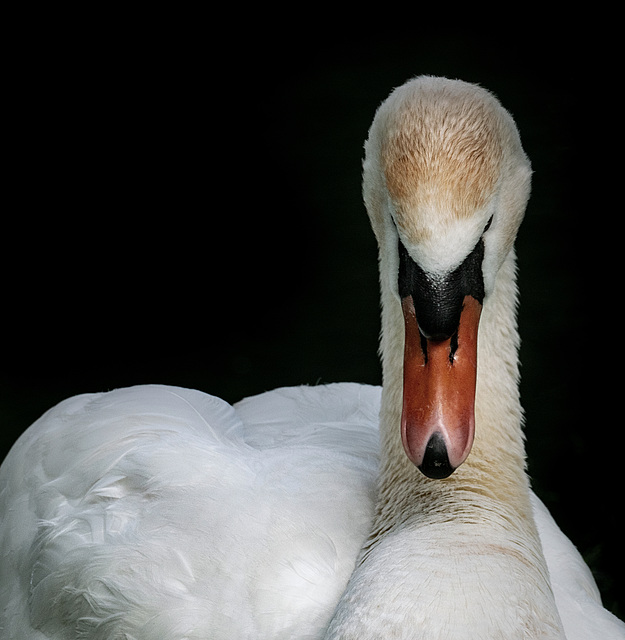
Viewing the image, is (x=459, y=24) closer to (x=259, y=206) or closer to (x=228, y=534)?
(x=259, y=206)

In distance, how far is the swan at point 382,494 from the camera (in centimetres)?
147

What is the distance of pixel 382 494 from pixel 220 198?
236 cm

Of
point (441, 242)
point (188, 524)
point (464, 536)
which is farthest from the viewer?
point (188, 524)

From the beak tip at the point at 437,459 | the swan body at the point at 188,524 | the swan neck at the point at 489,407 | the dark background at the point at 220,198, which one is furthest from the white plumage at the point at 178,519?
the dark background at the point at 220,198

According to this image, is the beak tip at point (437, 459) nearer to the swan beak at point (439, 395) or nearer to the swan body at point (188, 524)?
the swan beak at point (439, 395)

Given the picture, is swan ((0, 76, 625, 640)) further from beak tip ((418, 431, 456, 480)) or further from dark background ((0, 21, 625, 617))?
dark background ((0, 21, 625, 617))

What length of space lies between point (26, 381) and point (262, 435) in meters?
1.88

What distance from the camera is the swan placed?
4.83ft

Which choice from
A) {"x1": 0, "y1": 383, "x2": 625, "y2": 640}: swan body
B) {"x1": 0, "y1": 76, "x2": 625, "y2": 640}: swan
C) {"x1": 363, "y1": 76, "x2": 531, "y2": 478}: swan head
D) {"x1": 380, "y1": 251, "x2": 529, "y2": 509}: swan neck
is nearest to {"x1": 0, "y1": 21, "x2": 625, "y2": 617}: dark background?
{"x1": 0, "y1": 383, "x2": 625, "y2": 640}: swan body

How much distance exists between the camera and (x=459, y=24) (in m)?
3.90

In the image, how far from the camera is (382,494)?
72.1 inches

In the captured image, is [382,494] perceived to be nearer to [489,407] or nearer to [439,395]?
[489,407]

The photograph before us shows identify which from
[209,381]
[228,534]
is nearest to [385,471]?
[228,534]

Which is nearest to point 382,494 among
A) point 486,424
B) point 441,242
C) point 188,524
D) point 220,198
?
point 486,424
